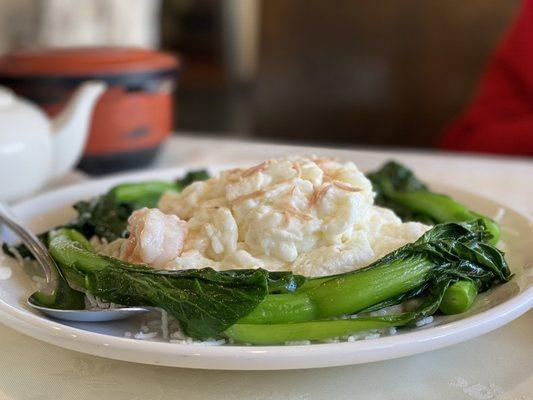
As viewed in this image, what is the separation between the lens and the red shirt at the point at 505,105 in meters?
2.21

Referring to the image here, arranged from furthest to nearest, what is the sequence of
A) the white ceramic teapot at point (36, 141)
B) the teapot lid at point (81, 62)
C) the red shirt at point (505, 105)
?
1. the red shirt at point (505, 105)
2. the teapot lid at point (81, 62)
3. the white ceramic teapot at point (36, 141)

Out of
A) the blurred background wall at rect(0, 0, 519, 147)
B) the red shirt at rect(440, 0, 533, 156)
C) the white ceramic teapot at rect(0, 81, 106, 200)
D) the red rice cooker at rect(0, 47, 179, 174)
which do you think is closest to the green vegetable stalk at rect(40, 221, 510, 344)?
the white ceramic teapot at rect(0, 81, 106, 200)

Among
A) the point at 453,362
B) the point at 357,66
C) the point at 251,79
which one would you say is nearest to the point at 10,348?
the point at 453,362

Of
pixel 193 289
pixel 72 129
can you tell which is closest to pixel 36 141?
pixel 72 129

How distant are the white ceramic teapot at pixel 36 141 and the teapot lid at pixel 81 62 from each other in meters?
0.09

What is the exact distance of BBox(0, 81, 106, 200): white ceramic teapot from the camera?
1301 millimetres

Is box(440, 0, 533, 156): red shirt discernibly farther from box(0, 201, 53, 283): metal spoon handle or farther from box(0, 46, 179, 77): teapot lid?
box(0, 201, 53, 283): metal spoon handle

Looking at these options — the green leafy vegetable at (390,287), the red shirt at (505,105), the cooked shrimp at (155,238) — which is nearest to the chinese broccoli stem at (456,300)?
the green leafy vegetable at (390,287)

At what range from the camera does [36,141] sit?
135 cm

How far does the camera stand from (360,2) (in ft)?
9.23

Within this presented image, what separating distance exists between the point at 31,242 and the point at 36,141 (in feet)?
1.72

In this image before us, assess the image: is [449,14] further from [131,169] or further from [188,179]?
[188,179]

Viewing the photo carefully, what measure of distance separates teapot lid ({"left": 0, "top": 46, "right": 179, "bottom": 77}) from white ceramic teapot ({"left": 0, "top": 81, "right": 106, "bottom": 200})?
0.29ft

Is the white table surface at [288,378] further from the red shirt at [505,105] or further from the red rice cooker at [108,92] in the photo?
the red shirt at [505,105]
